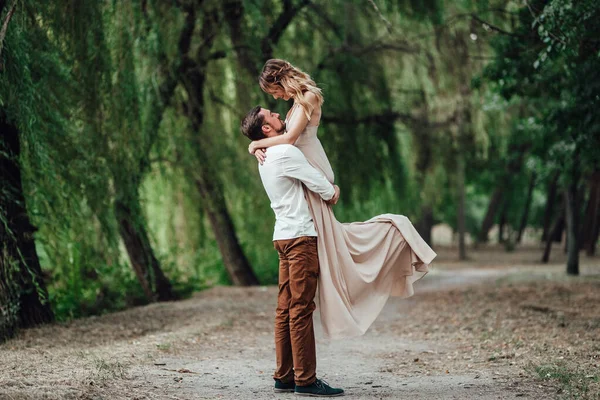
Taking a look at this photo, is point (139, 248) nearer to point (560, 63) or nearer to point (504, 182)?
point (560, 63)

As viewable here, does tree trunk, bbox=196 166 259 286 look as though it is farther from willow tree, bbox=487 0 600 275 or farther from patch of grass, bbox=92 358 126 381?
patch of grass, bbox=92 358 126 381

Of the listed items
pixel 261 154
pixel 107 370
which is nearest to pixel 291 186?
pixel 261 154

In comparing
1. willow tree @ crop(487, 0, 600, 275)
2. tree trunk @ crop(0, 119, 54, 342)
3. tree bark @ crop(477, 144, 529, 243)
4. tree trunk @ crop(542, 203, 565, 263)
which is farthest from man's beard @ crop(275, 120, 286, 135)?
tree bark @ crop(477, 144, 529, 243)

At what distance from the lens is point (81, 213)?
798 centimetres

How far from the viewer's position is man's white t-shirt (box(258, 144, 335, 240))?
4.79 metres

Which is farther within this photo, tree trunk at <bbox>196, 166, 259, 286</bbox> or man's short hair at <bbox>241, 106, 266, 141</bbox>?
tree trunk at <bbox>196, 166, 259, 286</bbox>

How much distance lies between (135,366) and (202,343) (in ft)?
5.30

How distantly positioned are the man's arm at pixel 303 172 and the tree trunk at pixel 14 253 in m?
3.28

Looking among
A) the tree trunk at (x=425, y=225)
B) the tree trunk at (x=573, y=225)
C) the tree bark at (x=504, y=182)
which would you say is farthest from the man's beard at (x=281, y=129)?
the tree trunk at (x=425, y=225)

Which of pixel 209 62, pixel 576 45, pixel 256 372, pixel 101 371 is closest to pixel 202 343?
pixel 256 372

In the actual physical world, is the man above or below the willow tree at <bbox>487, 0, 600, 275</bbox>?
below

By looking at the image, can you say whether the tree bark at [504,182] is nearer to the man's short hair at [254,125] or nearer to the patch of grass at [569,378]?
the patch of grass at [569,378]

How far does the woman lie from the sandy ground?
558mm

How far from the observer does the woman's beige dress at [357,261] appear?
16.0 ft
